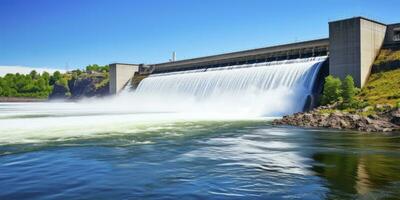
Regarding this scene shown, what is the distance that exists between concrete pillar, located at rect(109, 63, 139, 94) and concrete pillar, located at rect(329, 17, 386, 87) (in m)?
51.4

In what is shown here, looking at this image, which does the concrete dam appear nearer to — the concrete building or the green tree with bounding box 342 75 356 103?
the concrete building

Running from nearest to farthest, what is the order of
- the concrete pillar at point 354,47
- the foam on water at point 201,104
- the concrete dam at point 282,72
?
the foam on water at point 201,104, the concrete pillar at point 354,47, the concrete dam at point 282,72

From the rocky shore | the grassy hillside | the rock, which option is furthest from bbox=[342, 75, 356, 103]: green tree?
the rock

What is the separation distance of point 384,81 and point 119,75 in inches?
2231

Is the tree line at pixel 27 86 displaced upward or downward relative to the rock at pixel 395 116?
upward

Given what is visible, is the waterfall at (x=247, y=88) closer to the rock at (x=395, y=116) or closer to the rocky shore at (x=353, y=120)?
the rocky shore at (x=353, y=120)

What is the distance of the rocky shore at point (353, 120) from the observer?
26375 millimetres

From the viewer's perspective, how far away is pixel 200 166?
48.1 feet

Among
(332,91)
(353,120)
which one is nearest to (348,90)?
(332,91)

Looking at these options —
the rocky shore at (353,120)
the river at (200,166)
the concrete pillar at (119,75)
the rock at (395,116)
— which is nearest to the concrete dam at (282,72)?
the rocky shore at (353,120)

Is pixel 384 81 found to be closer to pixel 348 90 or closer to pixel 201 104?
pixel 348 90

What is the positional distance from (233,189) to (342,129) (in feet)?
58.4

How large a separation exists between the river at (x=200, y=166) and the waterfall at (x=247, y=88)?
17963 mm

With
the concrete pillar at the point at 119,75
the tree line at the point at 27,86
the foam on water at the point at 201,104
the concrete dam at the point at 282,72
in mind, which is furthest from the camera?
the tree line at the point at 27,86
